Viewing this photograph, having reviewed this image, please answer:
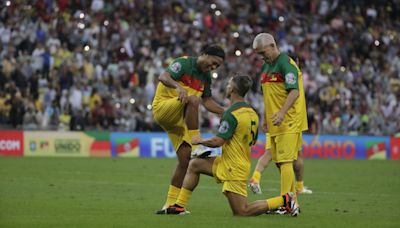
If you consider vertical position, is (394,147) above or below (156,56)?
below

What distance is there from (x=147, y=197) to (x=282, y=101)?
3.53 meters

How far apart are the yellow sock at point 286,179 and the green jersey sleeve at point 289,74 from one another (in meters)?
1.10

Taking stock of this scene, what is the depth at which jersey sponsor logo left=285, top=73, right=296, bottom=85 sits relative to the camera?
41.9 feet

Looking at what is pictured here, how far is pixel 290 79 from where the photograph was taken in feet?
42.0

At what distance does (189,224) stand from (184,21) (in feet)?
86.5

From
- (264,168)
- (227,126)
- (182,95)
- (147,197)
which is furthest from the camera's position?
(264,168)

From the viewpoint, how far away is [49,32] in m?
33.4

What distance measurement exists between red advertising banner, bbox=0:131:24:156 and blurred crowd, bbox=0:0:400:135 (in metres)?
0.29

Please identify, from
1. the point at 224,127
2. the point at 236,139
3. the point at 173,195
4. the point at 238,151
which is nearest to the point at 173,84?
the point at 224,127

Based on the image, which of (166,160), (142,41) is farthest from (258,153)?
(142,41)

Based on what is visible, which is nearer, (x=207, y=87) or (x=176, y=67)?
(x=176, y=67)

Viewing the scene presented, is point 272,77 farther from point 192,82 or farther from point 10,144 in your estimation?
point 10,144

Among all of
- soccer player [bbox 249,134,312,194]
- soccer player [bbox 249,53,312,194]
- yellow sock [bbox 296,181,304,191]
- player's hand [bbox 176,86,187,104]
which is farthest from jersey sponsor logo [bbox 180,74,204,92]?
yellow sock [bbox 296,181,304,191]

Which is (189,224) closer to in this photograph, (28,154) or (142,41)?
(28,154)
